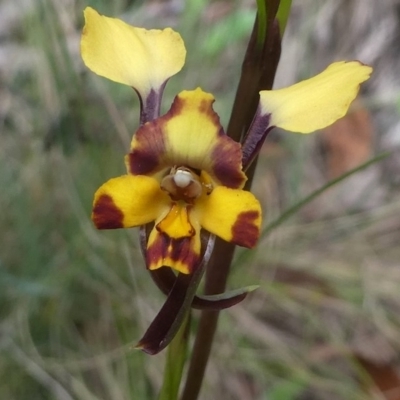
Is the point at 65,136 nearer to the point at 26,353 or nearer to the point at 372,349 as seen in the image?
the point at 26,353

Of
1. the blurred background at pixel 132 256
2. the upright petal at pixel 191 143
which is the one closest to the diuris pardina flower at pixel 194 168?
the upright petal at pixel 191 143

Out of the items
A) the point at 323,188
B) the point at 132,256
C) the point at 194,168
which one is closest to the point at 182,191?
the point at 194,168

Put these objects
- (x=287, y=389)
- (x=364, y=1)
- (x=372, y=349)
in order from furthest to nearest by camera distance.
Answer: (x=364, y=1) < (x=372, y=349) < (x=287, y=389)

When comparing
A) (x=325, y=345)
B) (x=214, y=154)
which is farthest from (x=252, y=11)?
(x=214, y=154)

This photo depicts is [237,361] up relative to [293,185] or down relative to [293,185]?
down

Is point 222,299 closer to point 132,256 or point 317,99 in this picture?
point 317,99

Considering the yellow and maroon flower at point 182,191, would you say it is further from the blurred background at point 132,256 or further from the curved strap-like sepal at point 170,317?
the blurred background at point 132,256
